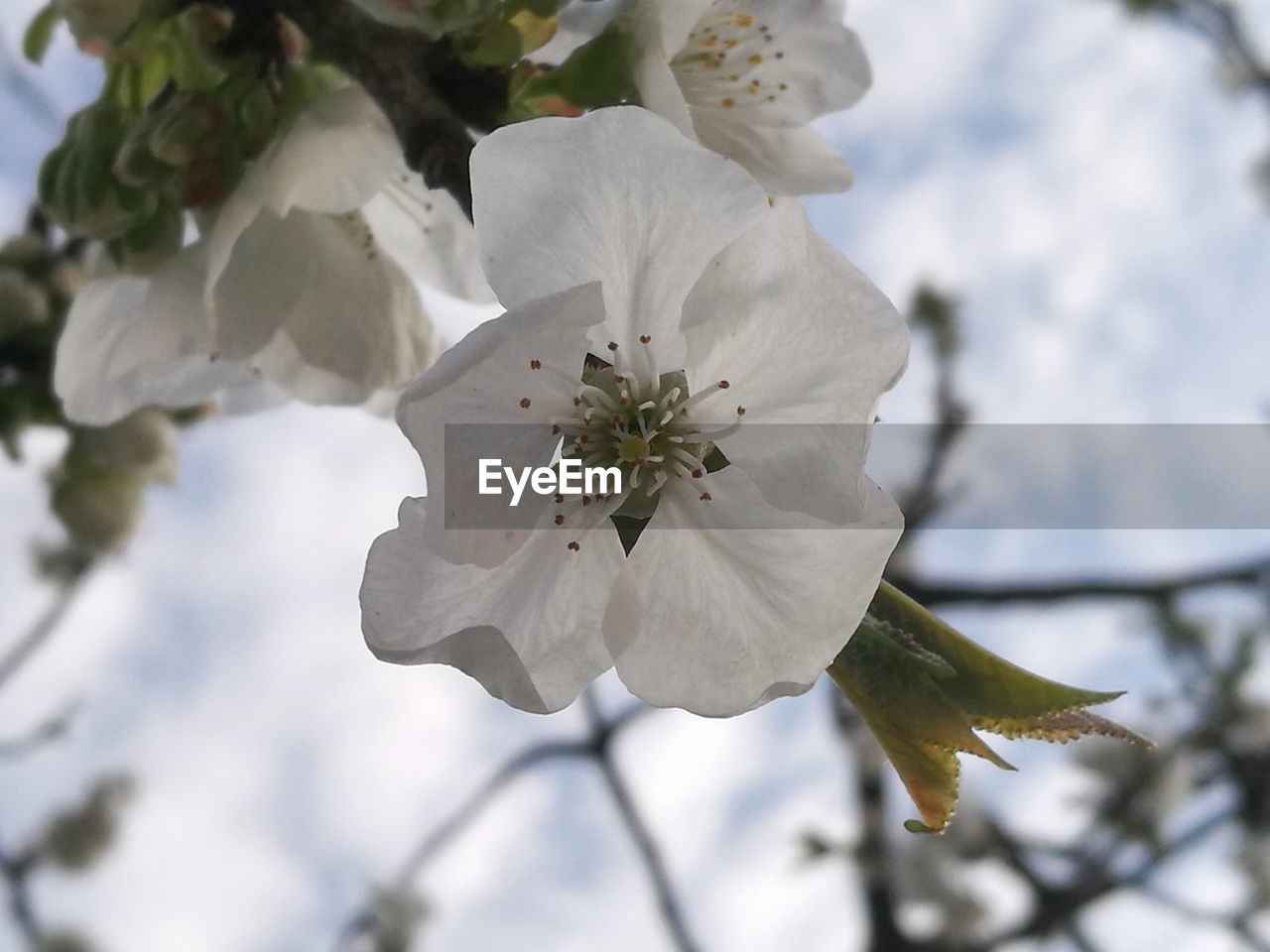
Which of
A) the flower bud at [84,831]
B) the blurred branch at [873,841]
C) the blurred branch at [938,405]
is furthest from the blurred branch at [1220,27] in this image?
the flower bud at [84,831]

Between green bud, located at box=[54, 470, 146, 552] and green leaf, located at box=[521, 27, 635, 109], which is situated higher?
green leaf, located at box=[521, 27, 635, 109]

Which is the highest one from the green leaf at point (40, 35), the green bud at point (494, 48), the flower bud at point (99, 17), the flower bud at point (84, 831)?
the flower bud at point (99, 17)

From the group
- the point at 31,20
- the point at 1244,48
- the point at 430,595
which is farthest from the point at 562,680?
the point at 1244,48

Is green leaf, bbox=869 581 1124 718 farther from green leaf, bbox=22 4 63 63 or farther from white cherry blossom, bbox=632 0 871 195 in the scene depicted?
green leaf, bbox=22 4 63 63

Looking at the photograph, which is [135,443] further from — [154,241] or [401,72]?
[401,72]

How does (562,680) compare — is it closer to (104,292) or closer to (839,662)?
(839,662)

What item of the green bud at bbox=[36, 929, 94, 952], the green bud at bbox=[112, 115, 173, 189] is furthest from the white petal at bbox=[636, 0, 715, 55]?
the green bud at bbox=[36, 929, 94, 952]

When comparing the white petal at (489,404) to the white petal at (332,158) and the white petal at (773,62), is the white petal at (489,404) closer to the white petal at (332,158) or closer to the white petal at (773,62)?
the white petal at (332,158)
